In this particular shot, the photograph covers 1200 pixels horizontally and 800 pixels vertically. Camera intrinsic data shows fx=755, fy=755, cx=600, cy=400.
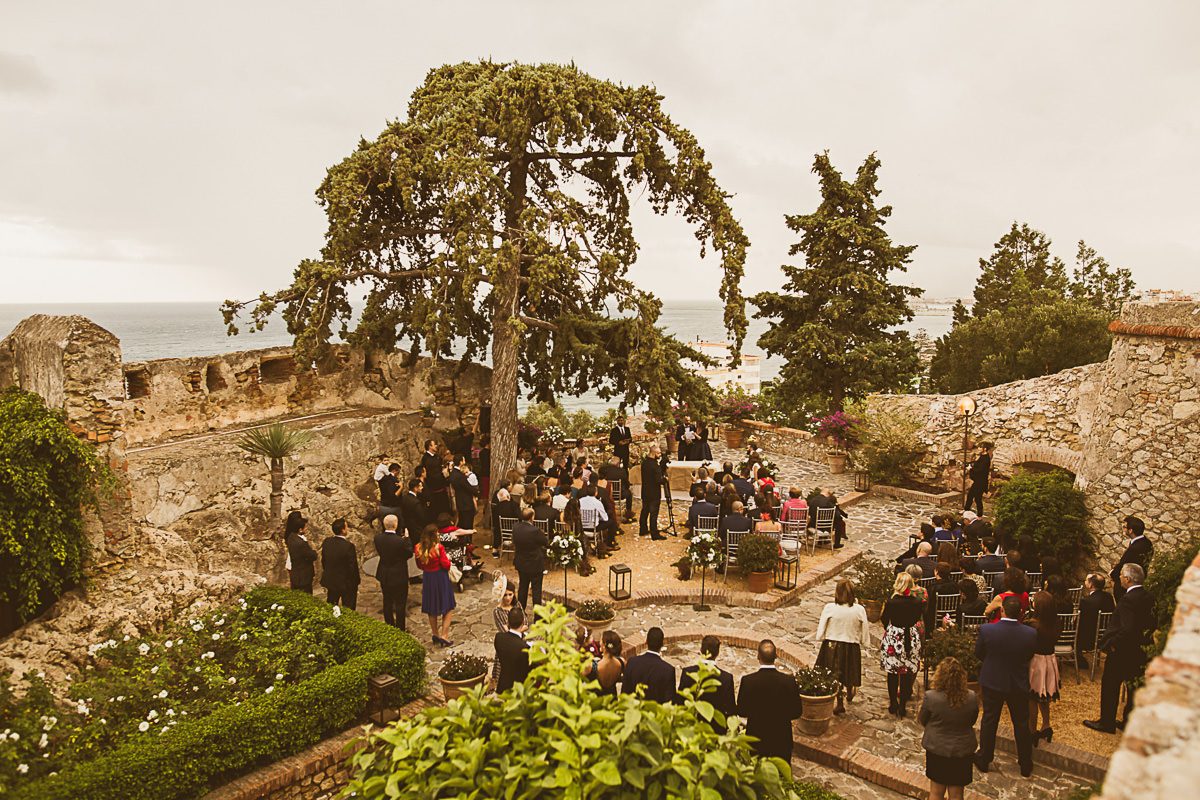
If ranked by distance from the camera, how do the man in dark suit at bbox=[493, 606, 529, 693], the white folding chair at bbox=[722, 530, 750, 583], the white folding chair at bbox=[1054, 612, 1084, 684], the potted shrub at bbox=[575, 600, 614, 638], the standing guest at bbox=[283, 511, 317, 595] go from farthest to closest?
the white folding chair at bbox=[722, 530, 750, 583]
the standing guest at bbox=[283, 511, 317, 595]
the potted shrub at bbox=[575, 600, 614, 638]
the white folding chair at bbox=[1054, 612, 1084, 684]
the man in dark suit at bbox=[493, 606, 529, 693]

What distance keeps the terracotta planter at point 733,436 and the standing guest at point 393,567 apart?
14140mm

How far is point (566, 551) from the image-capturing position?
472 inches

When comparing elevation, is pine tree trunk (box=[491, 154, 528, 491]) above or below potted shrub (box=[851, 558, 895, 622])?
above

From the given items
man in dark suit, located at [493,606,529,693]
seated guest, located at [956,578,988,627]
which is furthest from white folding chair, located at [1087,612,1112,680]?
man in dark suit, located at [493,606,529,693]

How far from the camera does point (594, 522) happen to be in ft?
42.3

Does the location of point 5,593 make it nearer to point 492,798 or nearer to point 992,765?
point 492,798

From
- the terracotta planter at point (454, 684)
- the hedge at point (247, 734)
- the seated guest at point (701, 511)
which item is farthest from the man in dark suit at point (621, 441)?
the terracotta planter at point (454, 684)

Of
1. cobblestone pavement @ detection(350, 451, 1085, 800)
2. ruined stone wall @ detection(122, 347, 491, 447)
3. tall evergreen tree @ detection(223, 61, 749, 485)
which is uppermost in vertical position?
tall evergreen tree @ detection(223, 61, 749, 485)

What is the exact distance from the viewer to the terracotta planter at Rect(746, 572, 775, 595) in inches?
468

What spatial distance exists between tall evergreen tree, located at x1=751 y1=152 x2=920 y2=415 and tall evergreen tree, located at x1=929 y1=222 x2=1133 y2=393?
673cm

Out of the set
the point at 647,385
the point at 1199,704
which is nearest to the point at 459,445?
the point at 647,385

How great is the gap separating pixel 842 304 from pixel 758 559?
50.1ft

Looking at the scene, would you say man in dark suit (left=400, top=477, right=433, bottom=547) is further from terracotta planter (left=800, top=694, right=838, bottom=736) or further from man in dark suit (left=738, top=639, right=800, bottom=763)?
man in dark suit (left=738, top=639, right=800, bottom=763)

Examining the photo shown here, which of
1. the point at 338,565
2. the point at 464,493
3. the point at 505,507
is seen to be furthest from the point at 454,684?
the point at 464,493
